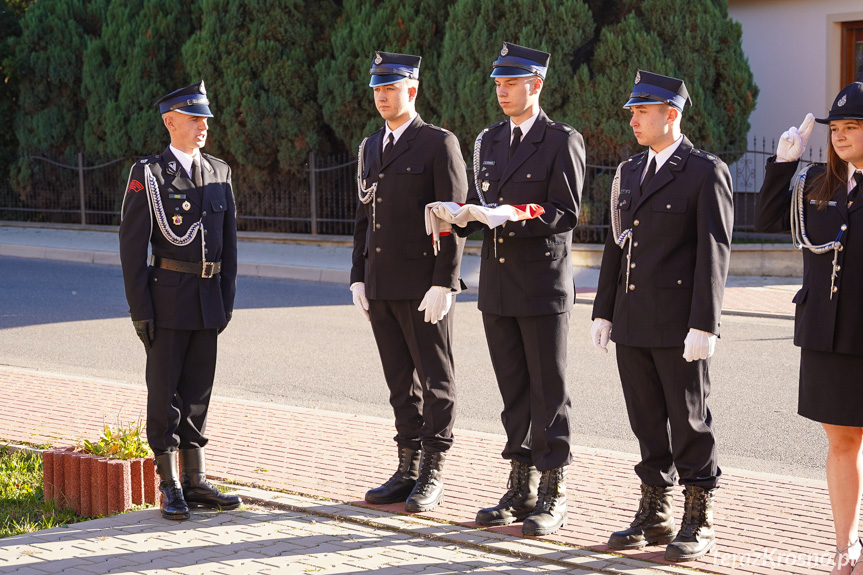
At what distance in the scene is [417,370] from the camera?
5438mm

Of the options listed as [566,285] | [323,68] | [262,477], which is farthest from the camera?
[323,68]

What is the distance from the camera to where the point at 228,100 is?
1909cm

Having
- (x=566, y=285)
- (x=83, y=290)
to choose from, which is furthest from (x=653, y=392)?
(x=83, y=290)

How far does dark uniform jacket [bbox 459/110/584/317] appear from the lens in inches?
192

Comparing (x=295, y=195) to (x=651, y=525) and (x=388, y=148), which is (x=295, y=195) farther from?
(x=651, y=525)

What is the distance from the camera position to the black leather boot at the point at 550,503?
4.80 meters

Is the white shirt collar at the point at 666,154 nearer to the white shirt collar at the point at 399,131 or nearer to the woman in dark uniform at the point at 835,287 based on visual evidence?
the woman in dark uniform at the point at 835,287

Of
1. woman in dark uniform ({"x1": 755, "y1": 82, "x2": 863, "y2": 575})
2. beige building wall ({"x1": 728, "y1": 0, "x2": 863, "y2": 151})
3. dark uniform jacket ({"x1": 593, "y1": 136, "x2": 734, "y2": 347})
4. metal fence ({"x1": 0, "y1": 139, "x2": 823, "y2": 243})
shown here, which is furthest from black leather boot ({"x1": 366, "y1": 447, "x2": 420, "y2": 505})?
beige building wall ({"x1": 728, "y1": 0, "x2": 863, "y2": 151})

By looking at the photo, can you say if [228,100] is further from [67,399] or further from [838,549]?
[838,549]

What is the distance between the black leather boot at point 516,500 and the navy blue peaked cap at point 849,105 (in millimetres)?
2068

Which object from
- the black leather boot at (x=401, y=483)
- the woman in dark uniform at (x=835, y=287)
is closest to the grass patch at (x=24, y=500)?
the black leather boot at (x=401, y=483)

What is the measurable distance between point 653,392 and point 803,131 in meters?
1.22

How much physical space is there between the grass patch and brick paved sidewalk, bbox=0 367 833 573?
0.30 m

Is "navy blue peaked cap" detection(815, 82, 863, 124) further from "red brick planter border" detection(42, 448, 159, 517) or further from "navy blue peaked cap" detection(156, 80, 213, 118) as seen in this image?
"red brick planter border" detection(42, 448, 159, 517)
